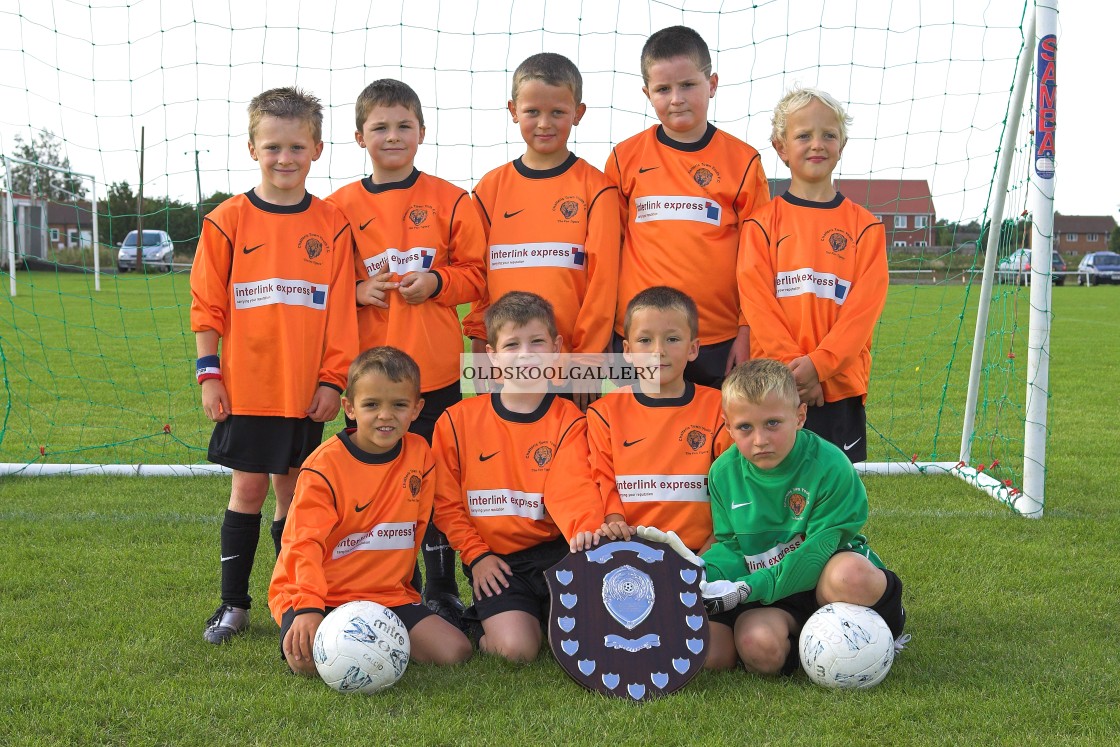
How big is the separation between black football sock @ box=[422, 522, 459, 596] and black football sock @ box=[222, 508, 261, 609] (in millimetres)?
606

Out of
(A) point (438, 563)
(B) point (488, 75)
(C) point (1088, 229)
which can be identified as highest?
(C) point (1088, 229)

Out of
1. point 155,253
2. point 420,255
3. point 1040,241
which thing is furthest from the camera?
point 155,253

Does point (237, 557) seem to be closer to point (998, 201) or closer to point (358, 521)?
point (358, 521)

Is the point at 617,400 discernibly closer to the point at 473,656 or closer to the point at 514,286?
the point at 514,286

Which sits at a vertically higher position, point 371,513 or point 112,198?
point 112,198

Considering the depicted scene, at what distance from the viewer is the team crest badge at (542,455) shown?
3.14m

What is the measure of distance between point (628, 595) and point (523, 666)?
380 mm

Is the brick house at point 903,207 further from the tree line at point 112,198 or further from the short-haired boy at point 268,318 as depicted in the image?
the tree line at point 112,198

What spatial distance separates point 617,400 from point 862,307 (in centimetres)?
85

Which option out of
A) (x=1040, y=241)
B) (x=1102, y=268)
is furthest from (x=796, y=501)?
(x=1102, y=268)

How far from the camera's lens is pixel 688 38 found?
331 cm

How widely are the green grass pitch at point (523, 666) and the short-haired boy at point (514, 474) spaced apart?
0.27 m

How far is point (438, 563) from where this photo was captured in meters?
3.51

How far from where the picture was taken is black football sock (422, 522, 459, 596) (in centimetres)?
349
